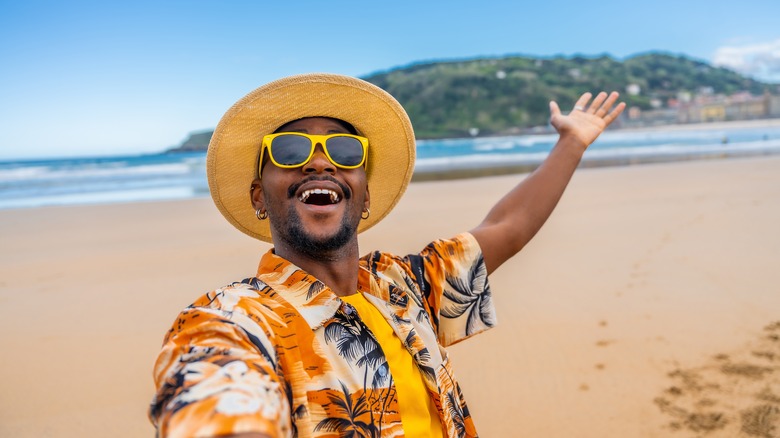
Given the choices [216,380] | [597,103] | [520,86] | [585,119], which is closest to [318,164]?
[216,380]

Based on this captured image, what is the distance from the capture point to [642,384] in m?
3.45

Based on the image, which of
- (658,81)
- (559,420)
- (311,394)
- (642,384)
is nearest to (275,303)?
(311,394)

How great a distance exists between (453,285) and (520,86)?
3128 inches

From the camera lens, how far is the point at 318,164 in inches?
67.9

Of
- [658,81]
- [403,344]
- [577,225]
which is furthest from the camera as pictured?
[658,81]

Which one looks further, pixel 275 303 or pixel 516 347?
pixel 516 347

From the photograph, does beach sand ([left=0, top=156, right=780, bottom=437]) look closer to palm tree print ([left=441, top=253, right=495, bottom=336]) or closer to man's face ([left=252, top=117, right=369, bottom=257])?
palm tree print ([left=441, top=253, right=495, bottom=336])

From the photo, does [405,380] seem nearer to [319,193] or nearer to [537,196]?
[319,193]

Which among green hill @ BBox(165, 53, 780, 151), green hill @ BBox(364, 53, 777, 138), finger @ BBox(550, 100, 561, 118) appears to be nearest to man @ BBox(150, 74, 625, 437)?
finger @ BBox(550, 100, 561, 118)

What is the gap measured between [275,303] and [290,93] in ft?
2.43

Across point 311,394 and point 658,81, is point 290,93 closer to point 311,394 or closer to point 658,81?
point 311,394

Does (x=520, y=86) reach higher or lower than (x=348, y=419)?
higher

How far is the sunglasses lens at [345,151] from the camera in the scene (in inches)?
69.4

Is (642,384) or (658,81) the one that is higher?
(658,81)
